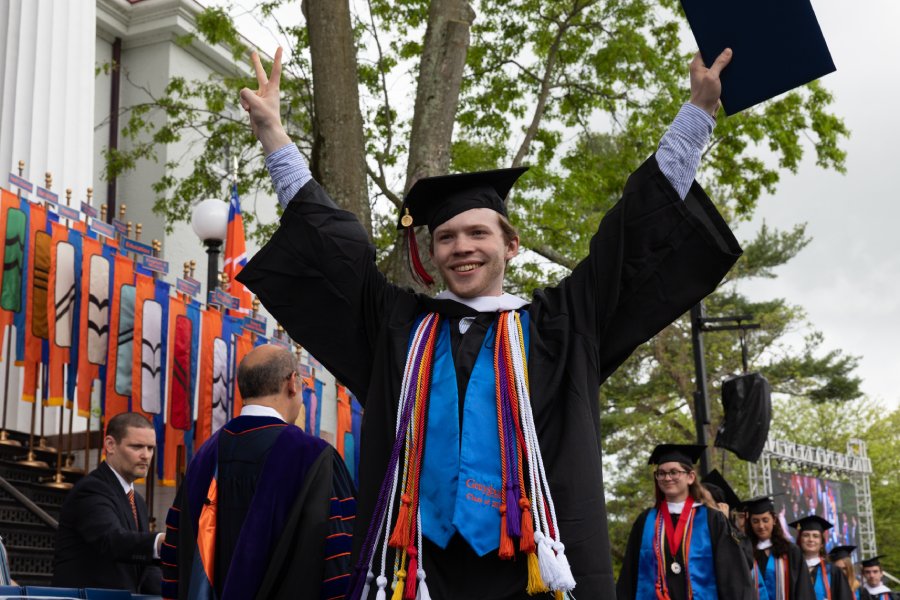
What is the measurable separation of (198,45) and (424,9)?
23.1ft

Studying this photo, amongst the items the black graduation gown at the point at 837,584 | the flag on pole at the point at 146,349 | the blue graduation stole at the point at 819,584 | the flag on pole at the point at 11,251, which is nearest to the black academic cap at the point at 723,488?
the blue graduation stole at the point at 819,584

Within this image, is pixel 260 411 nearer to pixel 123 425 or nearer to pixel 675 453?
pixel 123 425

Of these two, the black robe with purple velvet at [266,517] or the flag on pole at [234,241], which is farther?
the flag on pole at [234,241]

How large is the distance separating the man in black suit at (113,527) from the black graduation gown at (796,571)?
7.13 metres

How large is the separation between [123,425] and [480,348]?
4077mm

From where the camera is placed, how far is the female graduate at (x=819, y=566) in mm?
13047

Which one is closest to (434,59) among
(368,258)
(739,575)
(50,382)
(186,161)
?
(50,382)

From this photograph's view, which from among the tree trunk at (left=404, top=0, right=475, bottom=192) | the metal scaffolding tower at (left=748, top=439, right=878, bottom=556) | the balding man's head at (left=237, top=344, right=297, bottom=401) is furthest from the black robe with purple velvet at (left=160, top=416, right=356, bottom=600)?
the metal scaffolding tower at (left=748, top=439, right=878, bottom=556)

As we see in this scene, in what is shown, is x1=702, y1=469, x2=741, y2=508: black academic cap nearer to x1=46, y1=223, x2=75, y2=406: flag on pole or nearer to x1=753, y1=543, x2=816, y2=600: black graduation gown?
x1=753, y1=543, x2=816, y2=600: black graduation gown

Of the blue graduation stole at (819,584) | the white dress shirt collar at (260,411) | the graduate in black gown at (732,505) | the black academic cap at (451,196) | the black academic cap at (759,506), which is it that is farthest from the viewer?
the blue graduation stole at (819,584)

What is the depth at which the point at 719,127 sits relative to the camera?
1331cm

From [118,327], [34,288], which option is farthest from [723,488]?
[34,288]

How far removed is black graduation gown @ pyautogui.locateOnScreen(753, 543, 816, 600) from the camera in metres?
11.0

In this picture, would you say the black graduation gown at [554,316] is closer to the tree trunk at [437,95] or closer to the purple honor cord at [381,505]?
the purple honor cord at [381,505]
